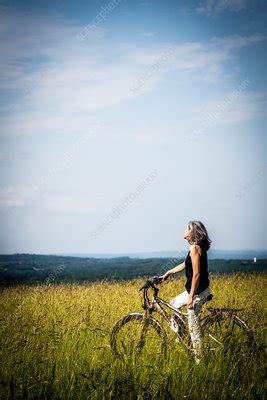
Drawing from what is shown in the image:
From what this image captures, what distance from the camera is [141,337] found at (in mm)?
5746

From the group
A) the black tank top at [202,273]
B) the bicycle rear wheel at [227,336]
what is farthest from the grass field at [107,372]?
the black tank top at [202,273]

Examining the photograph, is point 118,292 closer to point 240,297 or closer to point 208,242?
point 240,297

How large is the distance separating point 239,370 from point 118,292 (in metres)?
6.74

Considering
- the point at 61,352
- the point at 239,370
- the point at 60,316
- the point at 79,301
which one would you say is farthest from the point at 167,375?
the point at 79,301

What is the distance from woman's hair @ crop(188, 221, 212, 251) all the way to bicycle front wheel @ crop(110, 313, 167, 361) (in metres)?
1.25

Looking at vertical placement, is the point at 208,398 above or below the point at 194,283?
below

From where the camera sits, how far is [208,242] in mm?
5676

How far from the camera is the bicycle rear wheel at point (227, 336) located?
522 cm

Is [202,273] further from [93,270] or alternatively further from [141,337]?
[93,270]

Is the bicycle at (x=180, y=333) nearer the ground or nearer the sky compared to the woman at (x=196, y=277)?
nearer the ground

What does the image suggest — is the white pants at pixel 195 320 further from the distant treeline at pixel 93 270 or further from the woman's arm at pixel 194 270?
the distant treeline at pixel 93 270

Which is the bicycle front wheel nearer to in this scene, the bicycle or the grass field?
the bicycle

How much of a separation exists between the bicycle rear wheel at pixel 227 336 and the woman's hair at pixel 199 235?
944 mm

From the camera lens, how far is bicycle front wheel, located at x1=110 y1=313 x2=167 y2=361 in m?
5.38
